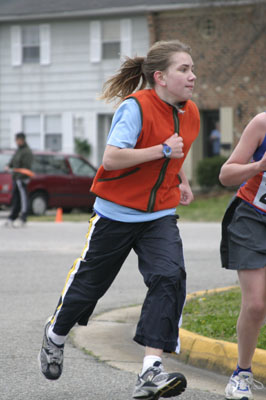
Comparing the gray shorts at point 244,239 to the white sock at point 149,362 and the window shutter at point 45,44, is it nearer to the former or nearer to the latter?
the white sock at point 149,362

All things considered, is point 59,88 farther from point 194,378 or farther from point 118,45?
point 194,378

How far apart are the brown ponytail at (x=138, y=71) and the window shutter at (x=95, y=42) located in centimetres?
2671

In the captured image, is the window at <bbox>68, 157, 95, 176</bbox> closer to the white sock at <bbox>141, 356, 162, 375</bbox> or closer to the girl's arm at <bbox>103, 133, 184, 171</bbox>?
the girl's arm at <bbox>103, 133, 184, 171</bbox>

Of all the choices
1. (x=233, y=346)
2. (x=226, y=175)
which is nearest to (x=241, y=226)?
(x=226, y=175)

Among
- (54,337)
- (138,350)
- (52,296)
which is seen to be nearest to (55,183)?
(52,296)

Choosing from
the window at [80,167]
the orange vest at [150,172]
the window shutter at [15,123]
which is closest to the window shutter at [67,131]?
the window shutter at [15,123]

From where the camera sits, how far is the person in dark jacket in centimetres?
1845

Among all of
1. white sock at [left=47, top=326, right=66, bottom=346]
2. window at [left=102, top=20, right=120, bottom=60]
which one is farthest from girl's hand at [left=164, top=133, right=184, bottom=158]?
window at [left=102, top=20, right=120, bottom=60]

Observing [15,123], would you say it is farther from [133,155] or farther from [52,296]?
[133,155]

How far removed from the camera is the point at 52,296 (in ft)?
29.2

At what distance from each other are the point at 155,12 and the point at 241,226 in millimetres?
26364

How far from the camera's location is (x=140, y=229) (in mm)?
4918

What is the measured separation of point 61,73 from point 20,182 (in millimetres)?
13927

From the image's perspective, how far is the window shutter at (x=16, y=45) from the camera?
32656mm
